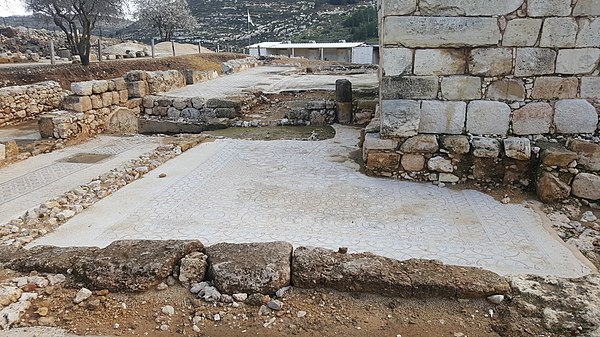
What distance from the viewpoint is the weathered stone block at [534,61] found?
594cm

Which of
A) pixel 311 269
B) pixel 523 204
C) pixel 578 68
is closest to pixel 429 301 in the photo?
pixel 311 269

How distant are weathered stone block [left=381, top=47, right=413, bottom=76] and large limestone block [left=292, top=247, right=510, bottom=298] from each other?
3.31 meters

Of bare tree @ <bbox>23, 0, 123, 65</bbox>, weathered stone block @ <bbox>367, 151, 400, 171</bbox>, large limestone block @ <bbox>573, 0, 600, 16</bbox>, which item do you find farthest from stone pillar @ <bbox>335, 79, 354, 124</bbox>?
bare tree @ <bbox>23, 0, 123, 65</bbox>

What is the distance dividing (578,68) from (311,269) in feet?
15.8

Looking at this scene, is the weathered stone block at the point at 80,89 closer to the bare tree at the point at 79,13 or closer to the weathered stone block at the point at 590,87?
the weathered stone block at the point at 590,87

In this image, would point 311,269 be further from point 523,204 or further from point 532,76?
point 532,76

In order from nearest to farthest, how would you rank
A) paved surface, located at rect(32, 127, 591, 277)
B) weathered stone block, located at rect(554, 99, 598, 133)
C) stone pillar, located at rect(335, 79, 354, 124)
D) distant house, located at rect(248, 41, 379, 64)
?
paved surface, located at rect(32, 127, 591, 277)
weathered stone block, located at rect(554, 99, 598, 133)
stone pillar, located at rect(335, 79, 354, 124)
distant house, located at rect(248, 41, 379, 64)

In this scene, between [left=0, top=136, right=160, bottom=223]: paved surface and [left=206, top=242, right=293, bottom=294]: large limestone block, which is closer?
[left=206, top=242, right=293, bottom=294]: large limestone block

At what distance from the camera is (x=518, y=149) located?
6.02 m

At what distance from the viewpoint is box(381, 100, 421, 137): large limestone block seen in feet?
20.9

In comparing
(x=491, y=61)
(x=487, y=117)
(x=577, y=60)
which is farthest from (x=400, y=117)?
(x=577, y=60)

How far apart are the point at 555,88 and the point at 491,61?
0.95 meters

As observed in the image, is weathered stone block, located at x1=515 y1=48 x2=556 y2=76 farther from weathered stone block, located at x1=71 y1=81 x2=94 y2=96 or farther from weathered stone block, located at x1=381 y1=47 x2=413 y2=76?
weathered stone block, located at x1=71 y1=81 x2=94 y2=96

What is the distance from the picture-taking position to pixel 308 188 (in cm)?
618
